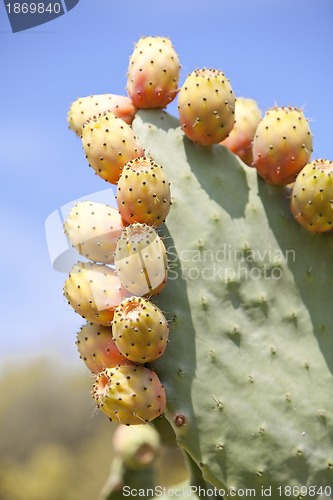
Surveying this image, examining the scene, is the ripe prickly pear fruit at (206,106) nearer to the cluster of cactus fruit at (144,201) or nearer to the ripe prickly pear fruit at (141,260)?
the cluster of cactus fruit at (144,201)

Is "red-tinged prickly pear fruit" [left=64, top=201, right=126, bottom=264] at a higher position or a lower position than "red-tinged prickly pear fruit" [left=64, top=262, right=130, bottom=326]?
higher

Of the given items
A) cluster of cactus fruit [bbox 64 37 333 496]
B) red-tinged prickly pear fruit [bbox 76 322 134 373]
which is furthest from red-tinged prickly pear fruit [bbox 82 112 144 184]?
red-tinged prickly pear fruit [bbox 76 322 134 373]

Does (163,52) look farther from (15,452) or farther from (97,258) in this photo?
(15,452)

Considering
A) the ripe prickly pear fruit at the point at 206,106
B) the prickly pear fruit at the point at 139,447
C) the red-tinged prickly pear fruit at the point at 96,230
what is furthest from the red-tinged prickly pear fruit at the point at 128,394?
the prickly pear fruit at the point at 139,447

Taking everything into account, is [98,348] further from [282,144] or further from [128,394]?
[282,144]

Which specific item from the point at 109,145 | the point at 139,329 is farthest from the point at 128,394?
the point at 109,145

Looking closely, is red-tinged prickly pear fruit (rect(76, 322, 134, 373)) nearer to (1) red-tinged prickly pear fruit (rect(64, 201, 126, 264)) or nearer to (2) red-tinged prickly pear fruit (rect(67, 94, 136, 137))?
(1) red-tinged prickly pear fruit (rect(64, 201, 126, 264))
